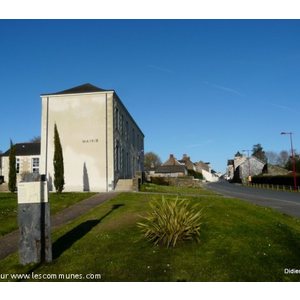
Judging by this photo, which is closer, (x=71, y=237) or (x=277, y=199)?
(x=71, y=237)

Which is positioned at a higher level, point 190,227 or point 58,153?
point 58,153

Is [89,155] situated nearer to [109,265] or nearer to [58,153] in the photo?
[58,153]

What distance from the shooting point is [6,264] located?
18.6 ft

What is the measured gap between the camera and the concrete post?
561 centimetres

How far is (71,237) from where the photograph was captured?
25.2ft

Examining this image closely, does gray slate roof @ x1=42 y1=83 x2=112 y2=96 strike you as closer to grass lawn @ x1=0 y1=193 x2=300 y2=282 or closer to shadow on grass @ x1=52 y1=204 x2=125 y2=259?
shadow on grass @ x1=52 y1=204 x2=125 y2=259

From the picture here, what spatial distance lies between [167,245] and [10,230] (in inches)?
220

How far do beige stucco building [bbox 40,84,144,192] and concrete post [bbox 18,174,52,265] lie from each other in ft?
59.5

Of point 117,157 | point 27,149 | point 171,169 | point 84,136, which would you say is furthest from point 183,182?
point 171,169

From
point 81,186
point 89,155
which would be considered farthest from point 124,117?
point 81,186

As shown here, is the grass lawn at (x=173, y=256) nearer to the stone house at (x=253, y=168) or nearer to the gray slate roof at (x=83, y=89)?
the gray slate roof at (x=83, y=89)

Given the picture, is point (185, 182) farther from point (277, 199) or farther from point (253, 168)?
point (253, 168)

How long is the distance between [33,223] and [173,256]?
2968mm

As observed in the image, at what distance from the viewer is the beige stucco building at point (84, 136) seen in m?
24.1
